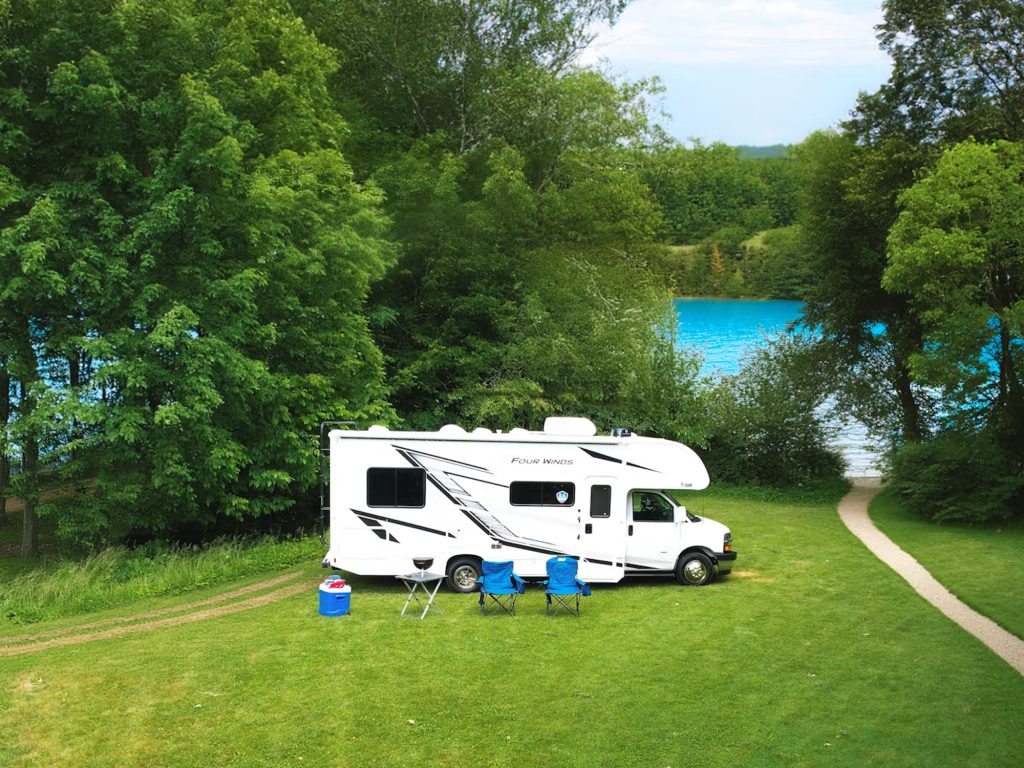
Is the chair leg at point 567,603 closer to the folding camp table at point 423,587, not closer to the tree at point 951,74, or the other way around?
the folding camp table at point 423,587

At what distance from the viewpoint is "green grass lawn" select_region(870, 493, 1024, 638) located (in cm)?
1541

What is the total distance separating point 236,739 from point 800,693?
6448 millimetres

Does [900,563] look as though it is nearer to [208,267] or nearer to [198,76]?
[208,267]

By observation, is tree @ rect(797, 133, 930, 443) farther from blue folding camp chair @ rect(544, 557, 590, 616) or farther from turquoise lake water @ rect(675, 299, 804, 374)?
blue folding camp chair @ rect(544, 557, 590, 616)

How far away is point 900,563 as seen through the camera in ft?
62.2

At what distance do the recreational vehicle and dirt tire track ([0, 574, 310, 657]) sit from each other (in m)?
1.31

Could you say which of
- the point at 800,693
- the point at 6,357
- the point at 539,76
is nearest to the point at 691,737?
the point at 800,693

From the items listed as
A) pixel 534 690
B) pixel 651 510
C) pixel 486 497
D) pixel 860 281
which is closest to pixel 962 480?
pixel 860 281

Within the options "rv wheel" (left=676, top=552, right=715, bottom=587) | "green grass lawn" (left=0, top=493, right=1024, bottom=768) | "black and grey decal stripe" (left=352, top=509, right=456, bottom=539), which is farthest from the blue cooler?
"rv wheel" (left=676, top=552, right=715, bottom=587)

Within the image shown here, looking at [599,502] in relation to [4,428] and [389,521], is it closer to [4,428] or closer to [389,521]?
[389,521]

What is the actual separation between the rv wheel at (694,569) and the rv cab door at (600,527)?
1238 mm

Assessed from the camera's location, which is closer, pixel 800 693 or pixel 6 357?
pixel 800 693

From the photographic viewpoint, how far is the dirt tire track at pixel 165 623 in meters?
13.7

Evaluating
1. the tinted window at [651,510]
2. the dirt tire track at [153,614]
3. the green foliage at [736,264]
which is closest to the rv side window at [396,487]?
the dirt tire track at [153,614]
